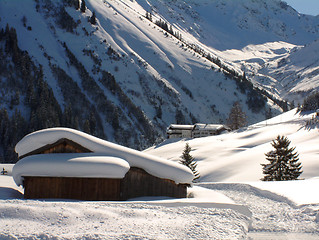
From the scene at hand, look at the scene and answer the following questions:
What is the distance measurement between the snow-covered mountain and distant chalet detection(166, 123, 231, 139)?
12412 mm

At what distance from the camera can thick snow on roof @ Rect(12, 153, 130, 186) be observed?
44.6 feet

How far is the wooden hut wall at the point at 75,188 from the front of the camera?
46.0ft

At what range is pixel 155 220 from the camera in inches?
341

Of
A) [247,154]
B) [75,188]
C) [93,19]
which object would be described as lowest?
[75,188]

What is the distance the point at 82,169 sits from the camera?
539 inches

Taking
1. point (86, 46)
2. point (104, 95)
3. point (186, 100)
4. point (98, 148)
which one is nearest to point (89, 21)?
point (86, 46)

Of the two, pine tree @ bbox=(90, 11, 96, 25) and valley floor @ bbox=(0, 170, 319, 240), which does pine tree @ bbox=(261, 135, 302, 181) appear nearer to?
valley floor @ bbox=(0, 170, 319, 240)

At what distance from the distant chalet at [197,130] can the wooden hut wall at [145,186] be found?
70.6 metres

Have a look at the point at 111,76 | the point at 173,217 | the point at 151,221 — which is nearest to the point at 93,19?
the point at 111,76

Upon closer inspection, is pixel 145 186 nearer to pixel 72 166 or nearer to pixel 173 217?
pixel 72 166

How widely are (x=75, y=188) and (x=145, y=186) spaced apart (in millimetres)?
3327

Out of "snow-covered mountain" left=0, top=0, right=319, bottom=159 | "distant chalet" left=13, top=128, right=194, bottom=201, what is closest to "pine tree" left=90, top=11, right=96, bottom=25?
"snow-covered mountain" left=0, top=0, right=319, bottom=159

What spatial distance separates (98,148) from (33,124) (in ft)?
252

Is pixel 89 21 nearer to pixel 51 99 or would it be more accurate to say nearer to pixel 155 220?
pixel 51 99
